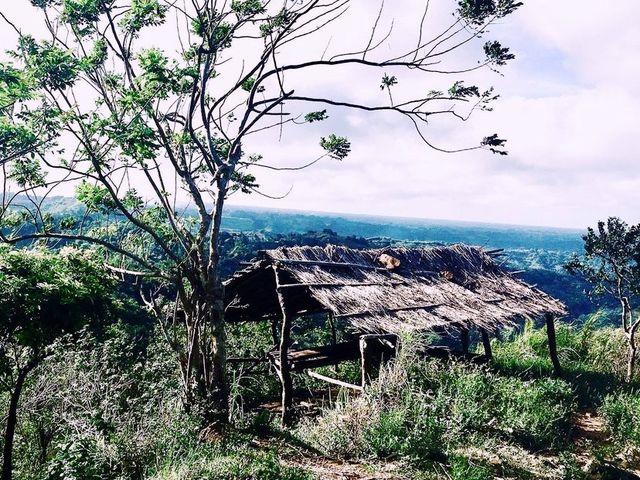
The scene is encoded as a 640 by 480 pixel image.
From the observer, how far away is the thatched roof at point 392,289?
368 inches

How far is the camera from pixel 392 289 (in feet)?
35.0

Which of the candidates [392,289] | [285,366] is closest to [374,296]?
[392,289]

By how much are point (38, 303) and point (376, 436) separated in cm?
511

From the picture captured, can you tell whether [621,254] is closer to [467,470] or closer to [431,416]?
[431,416]

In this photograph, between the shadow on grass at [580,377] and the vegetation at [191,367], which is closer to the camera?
the vegetation at [191,367]

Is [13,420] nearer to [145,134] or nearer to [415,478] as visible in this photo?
[145,134]

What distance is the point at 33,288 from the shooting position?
6895mm

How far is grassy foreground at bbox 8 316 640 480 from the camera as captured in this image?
5980mm

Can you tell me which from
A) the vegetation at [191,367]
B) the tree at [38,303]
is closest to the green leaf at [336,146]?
the vegetation at [191,367]

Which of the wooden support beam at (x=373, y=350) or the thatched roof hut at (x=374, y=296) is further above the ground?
the thatched roof hut at (x=374, y=296)

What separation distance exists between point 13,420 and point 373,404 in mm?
5466

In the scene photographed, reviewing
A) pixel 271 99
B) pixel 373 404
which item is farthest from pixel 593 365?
pixel 271 99

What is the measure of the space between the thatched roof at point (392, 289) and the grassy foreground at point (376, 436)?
1146 mm

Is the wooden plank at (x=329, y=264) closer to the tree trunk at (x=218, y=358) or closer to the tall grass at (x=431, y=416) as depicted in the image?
the tree trunk at (x=218, y=358)
